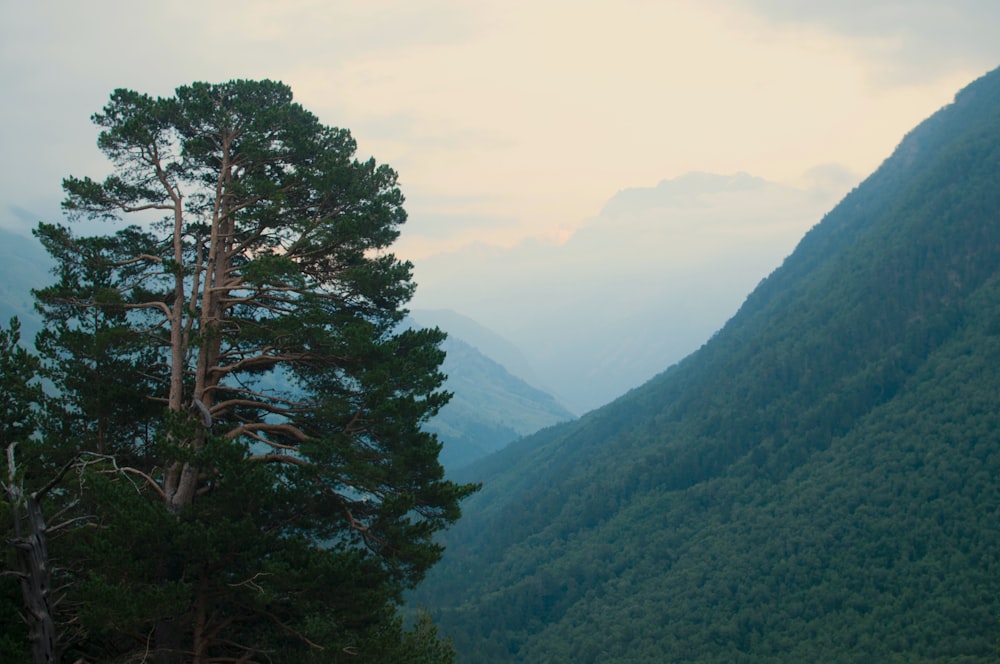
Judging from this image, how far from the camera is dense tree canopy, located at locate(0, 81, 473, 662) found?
15.5 m

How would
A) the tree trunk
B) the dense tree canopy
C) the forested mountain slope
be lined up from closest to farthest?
1. the tree trunk
2. the dense tree canopy
3. the forested mountain slope

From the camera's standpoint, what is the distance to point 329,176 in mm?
19281

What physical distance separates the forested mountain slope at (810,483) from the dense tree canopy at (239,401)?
67582mm

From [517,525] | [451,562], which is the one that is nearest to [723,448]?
[517,525]

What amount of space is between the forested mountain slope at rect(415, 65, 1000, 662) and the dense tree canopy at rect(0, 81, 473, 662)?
67.6 metres

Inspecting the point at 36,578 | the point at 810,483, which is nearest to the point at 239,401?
the point at 36,578

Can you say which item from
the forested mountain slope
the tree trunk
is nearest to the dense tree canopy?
the tree trunk

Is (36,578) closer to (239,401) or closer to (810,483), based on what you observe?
(239,401)

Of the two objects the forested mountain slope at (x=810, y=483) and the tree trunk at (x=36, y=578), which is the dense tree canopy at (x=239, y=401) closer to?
the tree trunk at (x=36, y=578)

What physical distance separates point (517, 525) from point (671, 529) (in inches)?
1458

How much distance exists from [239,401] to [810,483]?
112055 millimetres

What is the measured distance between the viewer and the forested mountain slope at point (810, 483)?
84.9 metres

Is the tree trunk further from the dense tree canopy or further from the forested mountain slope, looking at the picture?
the forested mountain slope

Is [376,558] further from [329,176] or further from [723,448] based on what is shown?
[723,448]
